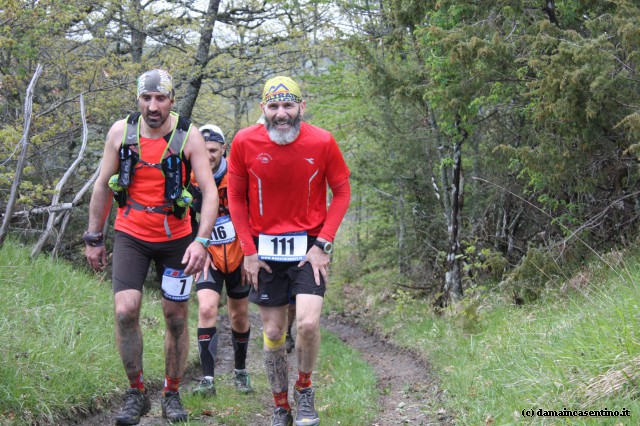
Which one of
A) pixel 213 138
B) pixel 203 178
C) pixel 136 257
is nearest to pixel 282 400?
pixel 136 257

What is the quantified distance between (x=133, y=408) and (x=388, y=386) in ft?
12.0

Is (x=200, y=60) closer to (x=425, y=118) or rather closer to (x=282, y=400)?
(x=425, y=118)

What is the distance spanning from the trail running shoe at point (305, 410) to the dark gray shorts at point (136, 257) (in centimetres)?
136

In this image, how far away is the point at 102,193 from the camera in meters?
5.11

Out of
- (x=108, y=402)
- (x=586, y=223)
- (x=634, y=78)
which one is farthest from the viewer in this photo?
(x=586, y=223)

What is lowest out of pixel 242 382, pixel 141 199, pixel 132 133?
pixel 242 382

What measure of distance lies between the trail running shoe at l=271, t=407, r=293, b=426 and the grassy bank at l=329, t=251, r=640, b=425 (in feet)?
4.37

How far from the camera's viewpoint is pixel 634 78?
22.3 feet

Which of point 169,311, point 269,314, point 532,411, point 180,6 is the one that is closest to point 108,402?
point 169,311

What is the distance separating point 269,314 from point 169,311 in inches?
32.8

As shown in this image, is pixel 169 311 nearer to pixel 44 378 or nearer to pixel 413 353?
pixel 44 378

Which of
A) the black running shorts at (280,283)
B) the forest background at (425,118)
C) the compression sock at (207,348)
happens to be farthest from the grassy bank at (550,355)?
the compression sock at (207,348)

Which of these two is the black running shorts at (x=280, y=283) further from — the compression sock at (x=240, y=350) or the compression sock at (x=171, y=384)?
the compression sock at (x=240, y=350)

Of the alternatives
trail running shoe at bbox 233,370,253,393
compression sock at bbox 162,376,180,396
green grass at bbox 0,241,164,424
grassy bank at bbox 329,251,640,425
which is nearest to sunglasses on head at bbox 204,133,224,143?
green grass at bbox 0,241,164,424
